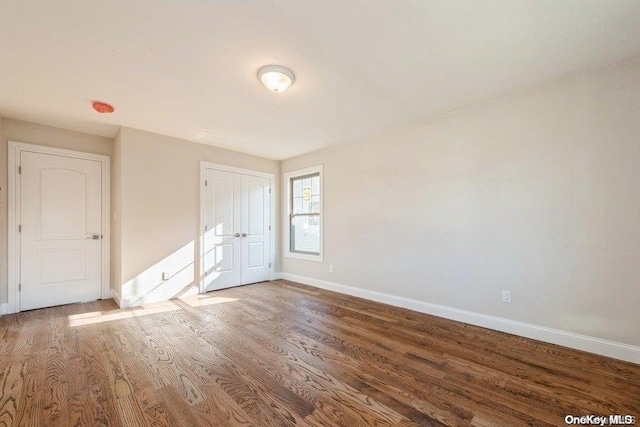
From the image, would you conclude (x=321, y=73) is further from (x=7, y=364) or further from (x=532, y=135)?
(x=7, y=364)

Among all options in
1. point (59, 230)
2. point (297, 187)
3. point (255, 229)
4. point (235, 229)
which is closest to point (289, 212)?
point (297, 187)

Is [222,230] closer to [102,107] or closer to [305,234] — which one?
[305,234]

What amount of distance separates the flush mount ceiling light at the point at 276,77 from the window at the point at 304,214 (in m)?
2.35

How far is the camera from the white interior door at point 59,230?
3.40 meters

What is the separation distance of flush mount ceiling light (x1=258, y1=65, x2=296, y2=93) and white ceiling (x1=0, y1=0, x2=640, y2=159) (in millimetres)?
56

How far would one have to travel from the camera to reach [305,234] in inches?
201

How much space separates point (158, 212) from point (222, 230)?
1.01 m

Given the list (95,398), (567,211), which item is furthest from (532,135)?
(95,398)

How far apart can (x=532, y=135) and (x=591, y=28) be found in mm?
959

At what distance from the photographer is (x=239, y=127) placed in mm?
3633

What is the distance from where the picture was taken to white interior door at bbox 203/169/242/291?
4.37 metres

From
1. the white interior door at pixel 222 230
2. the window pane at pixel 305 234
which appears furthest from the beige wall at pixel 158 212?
the window pane at pixel 305 234

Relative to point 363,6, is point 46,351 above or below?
below

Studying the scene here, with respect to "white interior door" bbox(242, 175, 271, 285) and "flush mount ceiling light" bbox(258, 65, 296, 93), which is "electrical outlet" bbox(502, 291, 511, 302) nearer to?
"flush mount ceiling light" bbox(258, 65, 296, 93)
